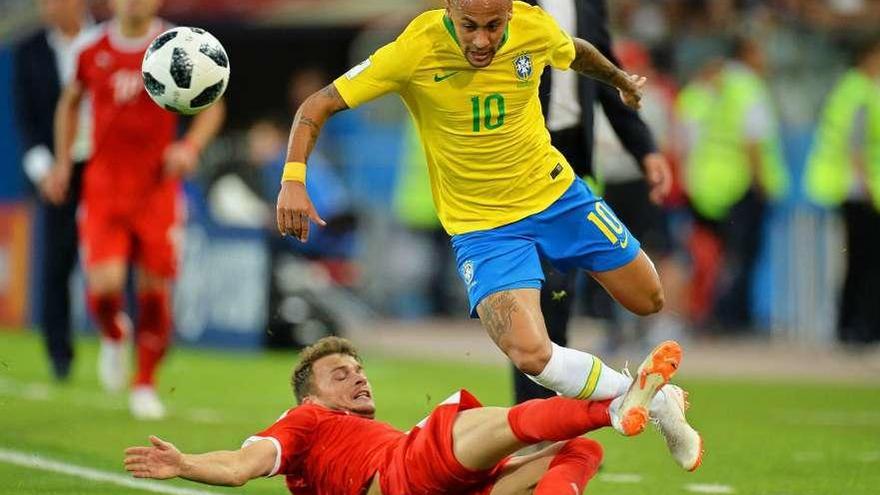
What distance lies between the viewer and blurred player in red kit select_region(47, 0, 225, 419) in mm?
11180

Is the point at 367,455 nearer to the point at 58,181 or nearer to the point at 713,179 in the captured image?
the point at 58,181

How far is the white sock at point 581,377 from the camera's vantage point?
633 cm

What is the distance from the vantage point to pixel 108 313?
454 inches

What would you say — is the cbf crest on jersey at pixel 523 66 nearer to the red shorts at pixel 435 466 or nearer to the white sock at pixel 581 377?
the white sock at pixel 581 377

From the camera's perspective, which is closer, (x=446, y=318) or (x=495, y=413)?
(x=495, y=413)

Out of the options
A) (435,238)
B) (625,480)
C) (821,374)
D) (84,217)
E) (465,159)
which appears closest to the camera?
(465,159)

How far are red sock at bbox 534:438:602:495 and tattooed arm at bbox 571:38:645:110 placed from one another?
6.19ft

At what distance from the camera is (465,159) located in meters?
7.07

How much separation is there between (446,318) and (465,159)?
12.8 m

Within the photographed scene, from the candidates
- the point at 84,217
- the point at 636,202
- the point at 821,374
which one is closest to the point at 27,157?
the point at 84,217

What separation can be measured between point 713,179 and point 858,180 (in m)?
2.17

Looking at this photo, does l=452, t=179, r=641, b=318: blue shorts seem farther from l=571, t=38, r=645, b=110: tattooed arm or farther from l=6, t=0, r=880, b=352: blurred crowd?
l=6, t=0, r=880, b=352: blurred crowd

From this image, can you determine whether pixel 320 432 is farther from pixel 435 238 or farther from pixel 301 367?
pixel 435 238

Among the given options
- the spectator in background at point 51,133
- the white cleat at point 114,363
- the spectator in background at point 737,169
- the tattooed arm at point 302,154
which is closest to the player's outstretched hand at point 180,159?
the white cleat at point 114,363
